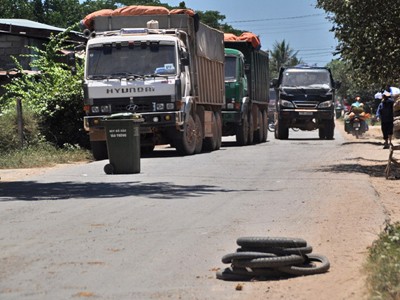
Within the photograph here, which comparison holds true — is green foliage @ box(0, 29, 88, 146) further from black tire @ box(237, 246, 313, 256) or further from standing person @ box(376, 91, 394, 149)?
black tire @ box(237, 246, 313, 256)

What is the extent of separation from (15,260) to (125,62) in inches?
570

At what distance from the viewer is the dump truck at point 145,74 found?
22.4m

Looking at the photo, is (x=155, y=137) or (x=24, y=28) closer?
(x=155, y=137)

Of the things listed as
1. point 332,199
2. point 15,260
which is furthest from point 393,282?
point 332,199

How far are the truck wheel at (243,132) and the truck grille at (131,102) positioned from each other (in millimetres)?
8966

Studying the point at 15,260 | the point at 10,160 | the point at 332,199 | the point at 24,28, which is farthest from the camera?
the point at 24,28

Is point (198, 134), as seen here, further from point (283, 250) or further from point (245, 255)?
point (245, 255)

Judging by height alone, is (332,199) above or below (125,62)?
below

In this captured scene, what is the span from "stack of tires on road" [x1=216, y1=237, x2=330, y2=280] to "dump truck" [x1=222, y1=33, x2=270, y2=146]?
2283cm

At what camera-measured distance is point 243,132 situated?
3120 cm

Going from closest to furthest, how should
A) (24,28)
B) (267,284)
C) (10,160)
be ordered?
(267,284), (10,160), (24,28)

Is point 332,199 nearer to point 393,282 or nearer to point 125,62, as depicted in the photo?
point 393,282

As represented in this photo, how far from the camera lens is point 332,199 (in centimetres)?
1335

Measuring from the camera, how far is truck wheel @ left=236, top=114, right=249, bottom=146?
102 ft
